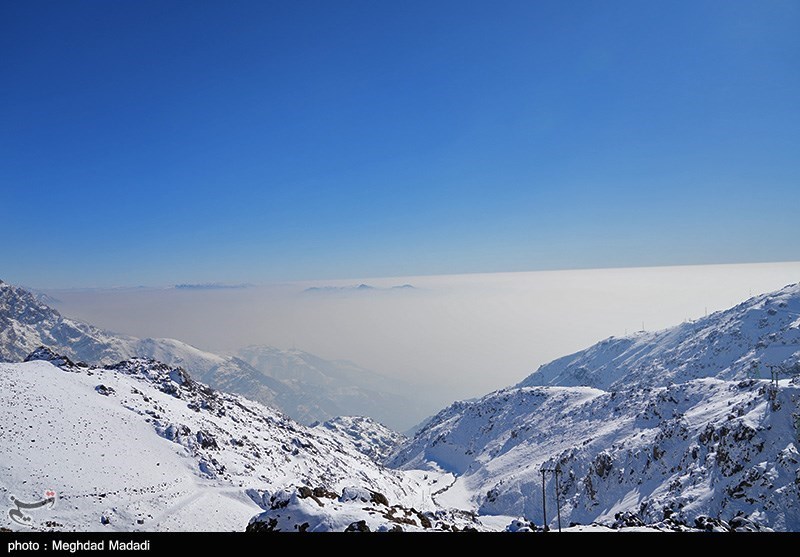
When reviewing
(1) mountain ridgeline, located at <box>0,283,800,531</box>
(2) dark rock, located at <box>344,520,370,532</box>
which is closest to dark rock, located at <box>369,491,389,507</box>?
(1) mountain ridgeline, located at <box>0,283,800,531</box>

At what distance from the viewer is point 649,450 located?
8638 cm

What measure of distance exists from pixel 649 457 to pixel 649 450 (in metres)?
2.13

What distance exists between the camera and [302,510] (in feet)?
108

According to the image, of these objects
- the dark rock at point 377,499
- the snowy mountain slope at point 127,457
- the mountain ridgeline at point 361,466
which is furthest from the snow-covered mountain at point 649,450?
the snowy mountain slope at point 127,457

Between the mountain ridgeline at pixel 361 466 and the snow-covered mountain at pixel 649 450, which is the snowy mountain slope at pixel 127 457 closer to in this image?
the mountain ridgeline at pixel 361 466

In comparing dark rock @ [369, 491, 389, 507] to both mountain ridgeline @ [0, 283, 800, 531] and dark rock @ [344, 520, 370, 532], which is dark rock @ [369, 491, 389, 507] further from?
dark rock @ [344, 520, 370, 532]

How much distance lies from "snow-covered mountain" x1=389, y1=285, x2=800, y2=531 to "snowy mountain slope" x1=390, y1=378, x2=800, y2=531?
233 millimetres

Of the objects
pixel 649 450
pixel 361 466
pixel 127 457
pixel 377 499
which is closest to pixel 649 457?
pixel 649 450

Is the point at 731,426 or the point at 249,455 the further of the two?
the point at 249,455

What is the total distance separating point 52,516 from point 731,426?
97428 millimetres
